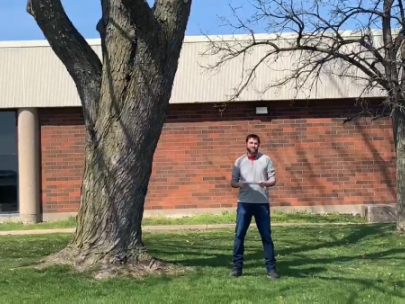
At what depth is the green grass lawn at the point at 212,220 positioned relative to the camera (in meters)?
15.6

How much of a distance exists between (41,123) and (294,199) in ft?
21.9

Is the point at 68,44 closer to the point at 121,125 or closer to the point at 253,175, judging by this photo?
the point at 121,125

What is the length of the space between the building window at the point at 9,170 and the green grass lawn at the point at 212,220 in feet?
2.53

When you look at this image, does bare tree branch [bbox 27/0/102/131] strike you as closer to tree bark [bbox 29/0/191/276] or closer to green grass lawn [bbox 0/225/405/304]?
tree bark [bbox 29/0/191/276]

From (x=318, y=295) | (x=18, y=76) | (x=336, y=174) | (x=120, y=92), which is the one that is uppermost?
(x=18, y=76)

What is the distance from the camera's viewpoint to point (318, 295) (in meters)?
7.08

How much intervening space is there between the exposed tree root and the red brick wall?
833 centimetres

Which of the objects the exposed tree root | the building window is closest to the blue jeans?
the exposed tree root

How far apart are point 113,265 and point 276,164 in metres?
9.21

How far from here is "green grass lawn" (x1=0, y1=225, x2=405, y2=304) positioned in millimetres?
7055

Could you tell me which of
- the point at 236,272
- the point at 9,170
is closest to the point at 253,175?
the point at 236,272

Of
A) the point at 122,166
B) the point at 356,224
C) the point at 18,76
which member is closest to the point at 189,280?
the point at 122,166

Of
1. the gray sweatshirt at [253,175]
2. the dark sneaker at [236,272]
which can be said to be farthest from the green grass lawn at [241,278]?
the gray sweatshirt at [253,175]

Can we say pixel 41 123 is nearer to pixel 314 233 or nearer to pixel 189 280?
pixel 314 233
